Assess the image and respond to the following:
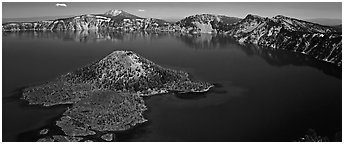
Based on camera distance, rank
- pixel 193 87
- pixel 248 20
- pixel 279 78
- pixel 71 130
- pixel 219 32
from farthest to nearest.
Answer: pixel 219 32 < pixel 248 20 < pixel 279 78 < pixel 193 87 < pixel 71 130

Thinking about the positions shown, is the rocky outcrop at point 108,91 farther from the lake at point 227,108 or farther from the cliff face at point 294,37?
the cliff face at point 294,37

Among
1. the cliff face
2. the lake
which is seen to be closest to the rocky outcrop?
the lake

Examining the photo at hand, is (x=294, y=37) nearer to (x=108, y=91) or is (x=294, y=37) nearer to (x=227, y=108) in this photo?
(x=227, y=108)

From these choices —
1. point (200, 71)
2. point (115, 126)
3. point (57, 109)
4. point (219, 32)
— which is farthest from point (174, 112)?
point (219, 32)

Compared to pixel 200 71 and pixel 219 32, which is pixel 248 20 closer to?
pixel 219 32

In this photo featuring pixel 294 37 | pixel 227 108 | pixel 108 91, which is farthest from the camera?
pixel 294 37

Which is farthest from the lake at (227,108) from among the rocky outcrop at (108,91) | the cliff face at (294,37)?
the cliff face at (294,37)

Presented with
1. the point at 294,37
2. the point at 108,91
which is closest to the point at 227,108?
the point at 108,91

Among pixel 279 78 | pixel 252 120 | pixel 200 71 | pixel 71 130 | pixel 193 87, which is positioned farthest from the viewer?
pixel 200 71
